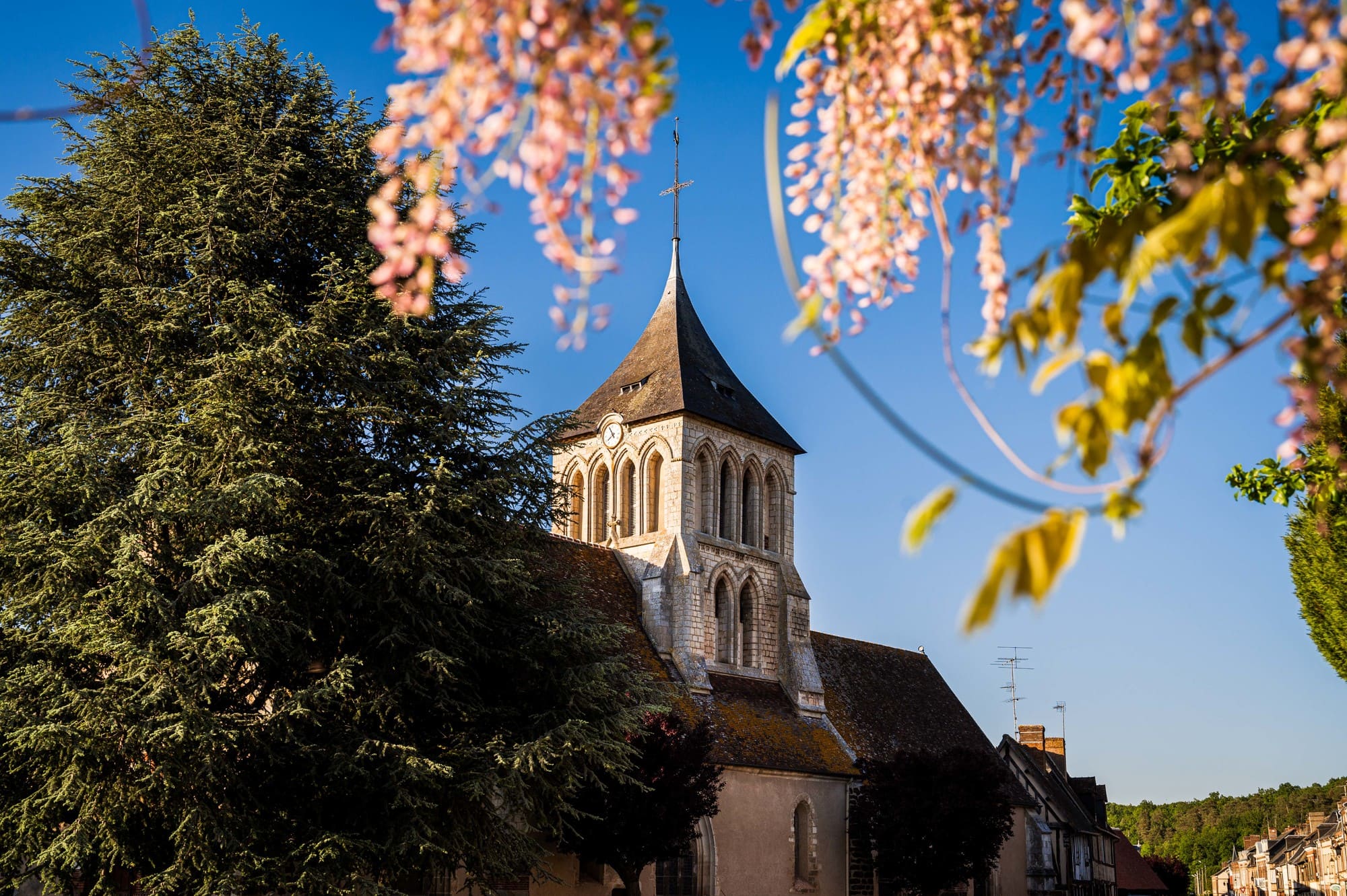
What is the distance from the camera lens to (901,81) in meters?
3.82

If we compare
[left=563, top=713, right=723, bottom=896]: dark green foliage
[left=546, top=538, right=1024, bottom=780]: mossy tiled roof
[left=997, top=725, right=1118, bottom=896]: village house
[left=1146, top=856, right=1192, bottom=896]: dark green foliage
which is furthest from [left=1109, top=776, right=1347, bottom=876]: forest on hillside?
[left=563, top=713, right=723, bottom=896]: dark green foliage

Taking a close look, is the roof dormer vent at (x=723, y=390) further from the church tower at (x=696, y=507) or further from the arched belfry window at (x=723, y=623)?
the arched belfry window at (x=723, y=623)

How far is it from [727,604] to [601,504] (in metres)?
4.44

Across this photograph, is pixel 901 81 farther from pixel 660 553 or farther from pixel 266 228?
pixel 660 553

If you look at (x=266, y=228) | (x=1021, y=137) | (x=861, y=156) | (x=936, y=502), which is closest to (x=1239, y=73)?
(x=1021, y=137)

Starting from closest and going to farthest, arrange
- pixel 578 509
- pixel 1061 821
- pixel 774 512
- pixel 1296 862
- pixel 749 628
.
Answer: pixel 749 628 < pixel 578 509 < pixel 774 512 < pixel 1061 821 < pixel 1296 862

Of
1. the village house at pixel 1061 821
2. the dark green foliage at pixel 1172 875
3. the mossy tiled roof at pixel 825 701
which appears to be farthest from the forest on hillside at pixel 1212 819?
the mossy tiled roof at pixel 825 701

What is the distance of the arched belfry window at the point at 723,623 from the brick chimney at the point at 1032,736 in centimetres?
2648

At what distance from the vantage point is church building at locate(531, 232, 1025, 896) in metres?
29.3

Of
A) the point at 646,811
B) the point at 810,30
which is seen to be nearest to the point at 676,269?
the point at 646,811

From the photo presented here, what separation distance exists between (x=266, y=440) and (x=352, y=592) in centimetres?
233

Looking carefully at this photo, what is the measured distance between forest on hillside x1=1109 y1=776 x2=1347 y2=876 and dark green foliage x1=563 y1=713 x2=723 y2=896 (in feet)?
351

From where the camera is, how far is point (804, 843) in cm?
3061

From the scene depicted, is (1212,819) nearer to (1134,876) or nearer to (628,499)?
(1134,876)
